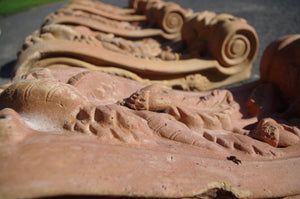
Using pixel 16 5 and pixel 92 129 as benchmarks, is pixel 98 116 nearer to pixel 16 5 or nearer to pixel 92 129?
pixel 92 129

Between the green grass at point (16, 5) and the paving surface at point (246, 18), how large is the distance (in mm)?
979

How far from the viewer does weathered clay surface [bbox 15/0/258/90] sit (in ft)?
7.65

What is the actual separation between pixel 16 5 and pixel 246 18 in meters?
9.38

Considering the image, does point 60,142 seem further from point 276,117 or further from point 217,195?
point 276,117

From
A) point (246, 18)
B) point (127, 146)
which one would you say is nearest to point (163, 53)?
point (127, 146)

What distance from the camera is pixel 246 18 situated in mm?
5008

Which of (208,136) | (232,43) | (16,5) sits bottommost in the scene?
(208,136)

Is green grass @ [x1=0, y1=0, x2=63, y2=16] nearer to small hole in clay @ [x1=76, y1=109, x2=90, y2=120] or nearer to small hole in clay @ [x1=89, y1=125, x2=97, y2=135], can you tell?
small hole in clay @ [x1=76, y1=109, x2=90, y2=120]

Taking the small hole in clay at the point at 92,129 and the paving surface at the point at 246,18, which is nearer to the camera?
the small hole in clay at the point at 92,129

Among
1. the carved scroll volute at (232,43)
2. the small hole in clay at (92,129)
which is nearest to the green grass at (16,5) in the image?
the carved scroll volute at (232,43)

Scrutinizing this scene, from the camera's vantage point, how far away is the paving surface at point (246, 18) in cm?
413

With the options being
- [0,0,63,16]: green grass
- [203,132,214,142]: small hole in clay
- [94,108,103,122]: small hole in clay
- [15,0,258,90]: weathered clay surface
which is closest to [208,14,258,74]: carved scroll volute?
[15,0,258,90]: weathered clay surface

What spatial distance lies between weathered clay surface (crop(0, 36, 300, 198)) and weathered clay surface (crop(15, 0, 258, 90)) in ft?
1.99

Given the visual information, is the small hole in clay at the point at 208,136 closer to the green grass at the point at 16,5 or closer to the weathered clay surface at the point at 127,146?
the weathered clay surface at the point at 127,146
